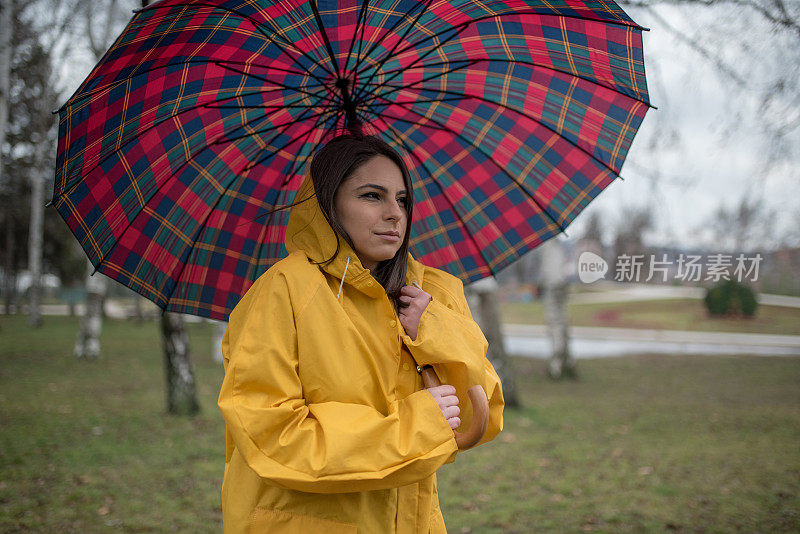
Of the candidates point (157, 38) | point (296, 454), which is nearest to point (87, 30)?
point (157, 38)

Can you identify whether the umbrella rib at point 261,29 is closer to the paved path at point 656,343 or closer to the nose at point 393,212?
the nose at point 393,212

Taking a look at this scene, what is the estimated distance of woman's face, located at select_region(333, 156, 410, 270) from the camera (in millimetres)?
1820

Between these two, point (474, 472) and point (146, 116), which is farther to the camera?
point (474, 472)

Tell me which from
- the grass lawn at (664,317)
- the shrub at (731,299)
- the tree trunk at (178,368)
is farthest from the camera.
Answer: the grass lawn at (664,317)

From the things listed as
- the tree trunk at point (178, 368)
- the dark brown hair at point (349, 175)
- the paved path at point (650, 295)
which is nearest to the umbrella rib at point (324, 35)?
the dark brown hair at point (349, 175)

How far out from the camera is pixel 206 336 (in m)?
20.3

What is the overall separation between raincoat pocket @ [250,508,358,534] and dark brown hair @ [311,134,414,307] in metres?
0.70

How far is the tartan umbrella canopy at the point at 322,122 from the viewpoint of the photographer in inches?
71.1

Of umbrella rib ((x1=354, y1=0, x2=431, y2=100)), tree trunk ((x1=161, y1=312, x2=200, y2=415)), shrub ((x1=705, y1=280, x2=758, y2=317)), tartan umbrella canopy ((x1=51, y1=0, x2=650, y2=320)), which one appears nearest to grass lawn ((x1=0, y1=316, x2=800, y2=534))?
tree trunk ((x1=161, y1=312, x2=200, y2=415))

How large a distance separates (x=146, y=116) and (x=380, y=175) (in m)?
0.84

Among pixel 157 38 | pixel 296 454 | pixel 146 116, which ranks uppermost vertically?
pixel 157 38

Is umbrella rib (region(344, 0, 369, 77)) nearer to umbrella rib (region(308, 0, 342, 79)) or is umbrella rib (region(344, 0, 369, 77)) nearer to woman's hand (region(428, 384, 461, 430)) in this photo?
umbrella rib (region(308, 0, 342, 79))

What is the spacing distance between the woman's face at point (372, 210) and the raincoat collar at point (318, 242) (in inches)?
2.6

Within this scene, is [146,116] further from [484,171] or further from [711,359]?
[711,359]
